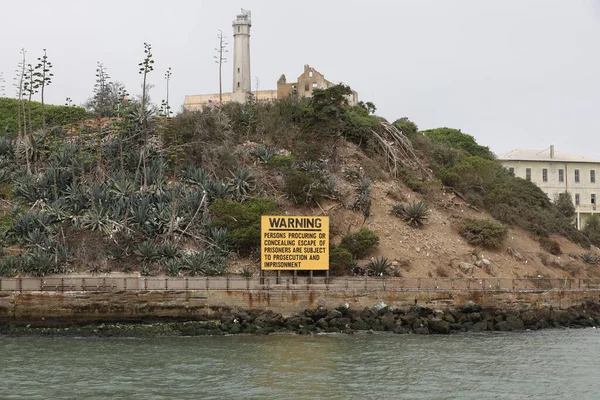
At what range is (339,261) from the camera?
151 ft

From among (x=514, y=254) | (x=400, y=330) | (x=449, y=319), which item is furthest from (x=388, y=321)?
(x=514, y=254)

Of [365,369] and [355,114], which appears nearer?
[365,369]

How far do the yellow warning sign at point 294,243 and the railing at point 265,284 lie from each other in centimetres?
131

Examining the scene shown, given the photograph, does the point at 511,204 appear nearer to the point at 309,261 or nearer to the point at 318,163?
the point at 318,163

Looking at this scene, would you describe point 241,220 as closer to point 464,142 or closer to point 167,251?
point 167,251

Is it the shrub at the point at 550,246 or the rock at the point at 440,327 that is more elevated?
the shrub at the point at 550,246

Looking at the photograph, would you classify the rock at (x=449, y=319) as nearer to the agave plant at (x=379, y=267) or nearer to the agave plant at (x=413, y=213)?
the agave plant at (x=379, y=267)

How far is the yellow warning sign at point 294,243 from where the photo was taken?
1715 inches

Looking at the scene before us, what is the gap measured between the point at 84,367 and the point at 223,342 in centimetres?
759

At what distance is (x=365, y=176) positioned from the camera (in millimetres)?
56656

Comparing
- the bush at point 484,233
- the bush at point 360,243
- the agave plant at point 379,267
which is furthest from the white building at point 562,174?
the agave plant at point 379,267

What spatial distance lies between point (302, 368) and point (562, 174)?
55.3 m

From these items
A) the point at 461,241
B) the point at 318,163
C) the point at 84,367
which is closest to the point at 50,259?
Answer: the point at 84,367

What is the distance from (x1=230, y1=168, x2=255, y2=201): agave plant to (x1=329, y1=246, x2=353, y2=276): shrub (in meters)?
7.41
